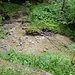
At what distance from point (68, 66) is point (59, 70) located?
16.4 inches

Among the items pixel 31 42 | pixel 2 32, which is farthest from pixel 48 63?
pixel 2 32

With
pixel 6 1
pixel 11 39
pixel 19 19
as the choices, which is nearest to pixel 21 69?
pixel 11 39

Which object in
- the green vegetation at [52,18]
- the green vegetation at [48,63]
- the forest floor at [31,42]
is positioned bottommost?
the forest floor at [31,42]

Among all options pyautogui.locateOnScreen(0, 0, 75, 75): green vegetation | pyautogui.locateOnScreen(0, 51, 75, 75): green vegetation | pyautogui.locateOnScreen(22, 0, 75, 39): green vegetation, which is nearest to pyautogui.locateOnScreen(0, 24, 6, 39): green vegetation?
pyautogui.locateOnScreen(0, 0, 75, 75): green vegetation

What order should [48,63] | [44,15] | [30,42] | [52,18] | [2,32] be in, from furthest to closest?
[44,15], [52,18], [2,32], [30,42], [48,63]

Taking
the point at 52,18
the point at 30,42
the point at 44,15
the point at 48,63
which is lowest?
the point at 30,42

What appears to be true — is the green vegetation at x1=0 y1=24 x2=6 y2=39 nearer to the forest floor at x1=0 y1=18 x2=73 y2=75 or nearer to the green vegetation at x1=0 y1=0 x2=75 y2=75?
the green vegetation at x1=0 y1=0 x2=75 y2=75

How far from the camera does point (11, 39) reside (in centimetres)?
1064

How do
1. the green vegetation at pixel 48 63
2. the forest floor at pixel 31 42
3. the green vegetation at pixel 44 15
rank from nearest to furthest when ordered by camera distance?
1. the green vegetation at pixel 48 63
2. the forest floor at pixel 31 42
3. the green vegetation at pixel 44 15

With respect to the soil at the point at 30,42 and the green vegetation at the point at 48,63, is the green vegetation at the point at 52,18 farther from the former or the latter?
the green vegetation at the point at 48,63

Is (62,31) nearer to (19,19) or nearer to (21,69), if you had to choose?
(19,19)

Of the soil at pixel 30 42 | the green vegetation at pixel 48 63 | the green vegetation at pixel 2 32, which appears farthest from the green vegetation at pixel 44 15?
the green vegetation at pixel 48 63

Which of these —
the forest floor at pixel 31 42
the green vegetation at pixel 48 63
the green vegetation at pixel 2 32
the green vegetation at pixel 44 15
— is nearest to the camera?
the green vegetation at pixel 48 63

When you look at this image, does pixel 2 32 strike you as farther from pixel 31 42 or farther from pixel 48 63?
pixel 48 63
